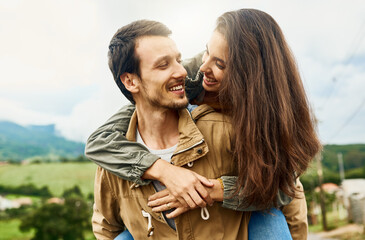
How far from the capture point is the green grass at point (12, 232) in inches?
1663

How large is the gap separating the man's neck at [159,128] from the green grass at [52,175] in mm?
48315

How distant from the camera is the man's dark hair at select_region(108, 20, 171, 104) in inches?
101

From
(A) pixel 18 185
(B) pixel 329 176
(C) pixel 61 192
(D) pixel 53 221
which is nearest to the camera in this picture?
(D) pixel 53 221

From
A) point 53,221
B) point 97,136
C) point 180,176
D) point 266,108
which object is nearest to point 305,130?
point 266,108

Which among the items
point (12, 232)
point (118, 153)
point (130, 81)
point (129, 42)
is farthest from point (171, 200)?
point (12, 232)

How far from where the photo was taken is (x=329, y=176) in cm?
6950

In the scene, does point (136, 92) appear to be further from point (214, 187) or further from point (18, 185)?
point (18, 185)

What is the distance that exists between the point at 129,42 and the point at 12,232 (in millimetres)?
48425

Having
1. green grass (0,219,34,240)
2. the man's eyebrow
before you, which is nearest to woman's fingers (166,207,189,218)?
the man's eyebrow

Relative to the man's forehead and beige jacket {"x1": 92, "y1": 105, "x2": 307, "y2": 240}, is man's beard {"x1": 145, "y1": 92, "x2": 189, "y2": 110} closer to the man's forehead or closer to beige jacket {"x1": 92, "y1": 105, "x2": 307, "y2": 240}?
beige jacket {"x1": 92, "y1": 105, "x2": 307, "y2": 240}

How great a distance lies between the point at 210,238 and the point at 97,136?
0.97m

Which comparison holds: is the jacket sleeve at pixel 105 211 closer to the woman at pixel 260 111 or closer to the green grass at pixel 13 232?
the woman at pixel 260 111

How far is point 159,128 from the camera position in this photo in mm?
2516

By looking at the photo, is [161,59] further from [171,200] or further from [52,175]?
[52,175]
